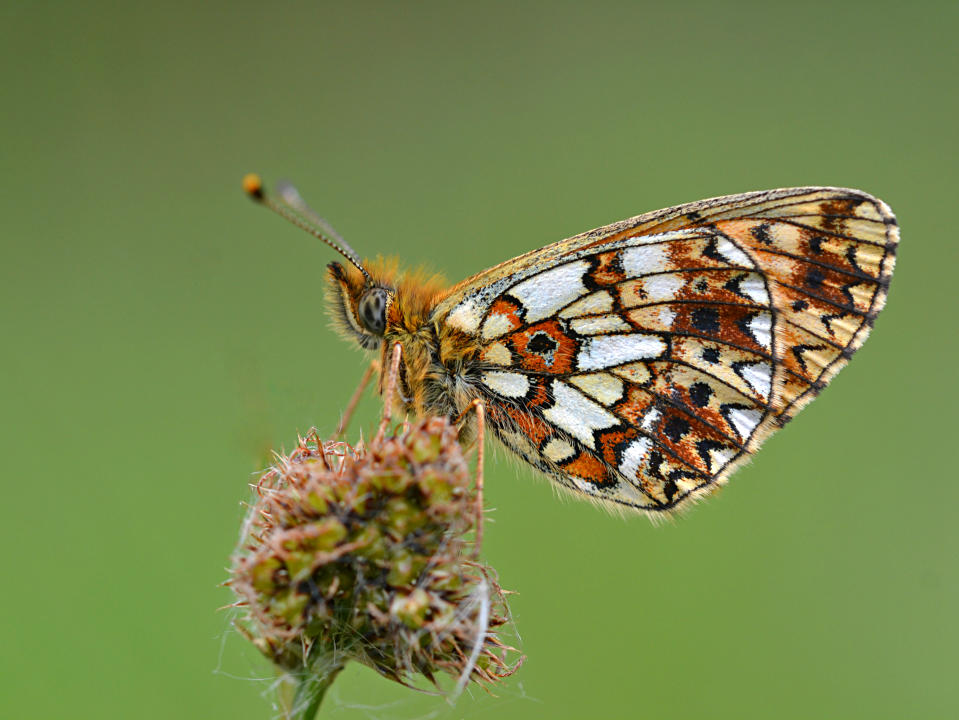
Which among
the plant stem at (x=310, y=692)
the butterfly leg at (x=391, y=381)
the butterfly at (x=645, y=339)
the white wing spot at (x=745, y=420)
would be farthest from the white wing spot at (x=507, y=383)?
the plant stem at (x=310, y=692)

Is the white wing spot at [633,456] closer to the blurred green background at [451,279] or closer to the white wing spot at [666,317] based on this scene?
the blurred green background at [451,279]

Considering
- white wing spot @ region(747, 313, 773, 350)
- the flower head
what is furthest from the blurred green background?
white wing spot @ region(747, 313, 773, 350)

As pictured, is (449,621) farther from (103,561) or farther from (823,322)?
(103,561)

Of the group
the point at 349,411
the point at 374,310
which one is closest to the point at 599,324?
the point at 374,310

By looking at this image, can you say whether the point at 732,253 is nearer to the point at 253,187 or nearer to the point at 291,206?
the point at 291,206

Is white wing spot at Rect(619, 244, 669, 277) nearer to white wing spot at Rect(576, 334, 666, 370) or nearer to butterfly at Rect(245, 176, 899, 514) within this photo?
butterfly at Rect(245, 176, 899, 514)

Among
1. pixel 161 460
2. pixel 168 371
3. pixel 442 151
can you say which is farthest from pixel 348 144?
pixel 161 460
